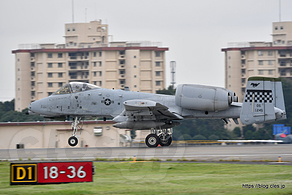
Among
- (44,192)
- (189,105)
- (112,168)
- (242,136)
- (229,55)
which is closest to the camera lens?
(44,192)

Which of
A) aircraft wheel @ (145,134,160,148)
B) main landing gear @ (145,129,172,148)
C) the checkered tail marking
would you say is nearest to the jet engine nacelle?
the checkered tail marking

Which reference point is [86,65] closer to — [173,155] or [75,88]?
[75,88]

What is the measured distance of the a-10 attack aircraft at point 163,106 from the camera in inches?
989

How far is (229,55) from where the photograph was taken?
117 m

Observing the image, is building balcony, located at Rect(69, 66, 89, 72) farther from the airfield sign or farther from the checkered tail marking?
the airfield sign

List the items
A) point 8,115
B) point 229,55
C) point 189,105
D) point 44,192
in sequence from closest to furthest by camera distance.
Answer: point 44,192 < point 189,105 < point 8,115 < point 229,55

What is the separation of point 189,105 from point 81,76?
316 feet

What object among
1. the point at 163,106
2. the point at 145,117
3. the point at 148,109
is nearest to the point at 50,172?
the point at 163,106

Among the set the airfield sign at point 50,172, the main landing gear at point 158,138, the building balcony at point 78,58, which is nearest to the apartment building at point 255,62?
the building balcony at point 78,58

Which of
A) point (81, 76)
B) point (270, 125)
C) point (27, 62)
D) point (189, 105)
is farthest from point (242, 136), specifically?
point (189, 105)

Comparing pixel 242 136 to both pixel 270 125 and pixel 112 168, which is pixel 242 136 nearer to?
pixel 270 125

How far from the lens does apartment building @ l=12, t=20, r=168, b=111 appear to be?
11531 centimetres

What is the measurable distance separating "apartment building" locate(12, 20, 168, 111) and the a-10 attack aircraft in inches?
3354

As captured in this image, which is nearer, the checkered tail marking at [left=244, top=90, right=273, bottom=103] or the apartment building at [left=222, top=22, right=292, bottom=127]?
the checkered tail marking at [left=244, top=90, right=273, bottom=103]
